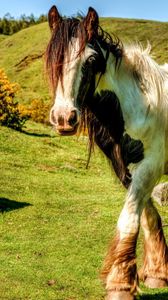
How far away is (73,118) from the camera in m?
4.70

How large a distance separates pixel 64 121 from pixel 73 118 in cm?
9

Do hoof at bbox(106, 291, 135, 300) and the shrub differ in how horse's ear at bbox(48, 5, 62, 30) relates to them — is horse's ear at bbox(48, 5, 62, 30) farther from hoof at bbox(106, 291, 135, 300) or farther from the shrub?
the shrub

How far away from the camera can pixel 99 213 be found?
11367 millimetres

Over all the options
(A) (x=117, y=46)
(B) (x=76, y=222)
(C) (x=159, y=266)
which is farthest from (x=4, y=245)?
(A) (x=117, y=46)

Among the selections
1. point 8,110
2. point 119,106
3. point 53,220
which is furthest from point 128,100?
point 8,110

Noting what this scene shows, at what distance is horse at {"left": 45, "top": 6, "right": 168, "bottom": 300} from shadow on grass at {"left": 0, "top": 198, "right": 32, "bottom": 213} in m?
5.61

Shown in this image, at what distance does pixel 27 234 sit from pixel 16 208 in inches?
76.8

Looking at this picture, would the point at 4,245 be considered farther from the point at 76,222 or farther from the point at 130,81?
the point at 130,81

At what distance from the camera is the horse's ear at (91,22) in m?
4.90

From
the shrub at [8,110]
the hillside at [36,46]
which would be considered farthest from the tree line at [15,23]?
the shrub at [8,110]

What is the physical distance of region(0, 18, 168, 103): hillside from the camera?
184 feet

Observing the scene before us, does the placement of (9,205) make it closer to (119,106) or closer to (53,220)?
(53,220)

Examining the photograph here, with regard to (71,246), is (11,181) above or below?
below

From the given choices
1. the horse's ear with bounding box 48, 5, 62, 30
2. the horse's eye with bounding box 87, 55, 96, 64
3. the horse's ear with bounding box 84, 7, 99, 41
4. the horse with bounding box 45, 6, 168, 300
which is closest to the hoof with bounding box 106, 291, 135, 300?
the horse with bounding box 45, 6, 168, 300
